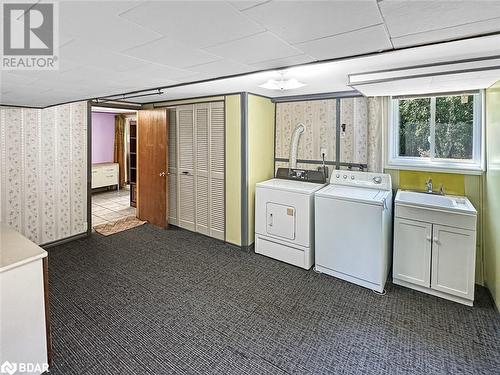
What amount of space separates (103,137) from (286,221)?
255 inches

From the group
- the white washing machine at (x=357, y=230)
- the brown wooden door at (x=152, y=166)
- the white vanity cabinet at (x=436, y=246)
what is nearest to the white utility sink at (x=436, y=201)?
the white vanity cabinet at (x=436, y=246)

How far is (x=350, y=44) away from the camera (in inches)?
61.3

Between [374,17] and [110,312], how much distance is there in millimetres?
2910

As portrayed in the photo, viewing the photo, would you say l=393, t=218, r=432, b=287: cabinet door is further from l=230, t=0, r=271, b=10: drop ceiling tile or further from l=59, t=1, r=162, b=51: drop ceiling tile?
l=59, t=1, r=162, b=51: drop ceiling tile

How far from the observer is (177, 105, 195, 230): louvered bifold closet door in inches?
181

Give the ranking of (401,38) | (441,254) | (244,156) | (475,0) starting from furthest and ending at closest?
(244,156), (441,254), (401,38), (475,0)

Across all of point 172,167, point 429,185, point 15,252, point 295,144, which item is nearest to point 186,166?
point 172,167

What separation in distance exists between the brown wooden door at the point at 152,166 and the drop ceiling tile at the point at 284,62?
10.2 ft

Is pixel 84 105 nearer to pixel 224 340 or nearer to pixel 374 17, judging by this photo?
pixel 224 340

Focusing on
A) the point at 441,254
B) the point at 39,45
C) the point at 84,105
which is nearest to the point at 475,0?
the point at 39,45

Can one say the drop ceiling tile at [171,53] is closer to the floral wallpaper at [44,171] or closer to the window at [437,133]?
the window at [437,133]

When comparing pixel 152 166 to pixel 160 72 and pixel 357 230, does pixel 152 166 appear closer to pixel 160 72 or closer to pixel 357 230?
pixel 160 72

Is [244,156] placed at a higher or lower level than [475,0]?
lower

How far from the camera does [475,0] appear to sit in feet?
3.52
